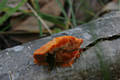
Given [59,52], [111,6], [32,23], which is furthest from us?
[111,6]

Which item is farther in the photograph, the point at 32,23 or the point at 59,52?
Answer: the point at 32,23

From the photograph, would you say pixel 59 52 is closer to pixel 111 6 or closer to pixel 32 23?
pixel 32 23

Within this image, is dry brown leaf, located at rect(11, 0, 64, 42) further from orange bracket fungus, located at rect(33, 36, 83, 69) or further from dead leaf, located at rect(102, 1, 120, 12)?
orange bracket fungus, located at rect(33, 36, 83, 69)

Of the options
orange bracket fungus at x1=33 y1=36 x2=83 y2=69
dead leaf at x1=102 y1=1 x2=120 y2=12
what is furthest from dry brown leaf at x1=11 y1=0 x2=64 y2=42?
orange bracket fungus at x1=33 y1=36 x2=83 y2=69

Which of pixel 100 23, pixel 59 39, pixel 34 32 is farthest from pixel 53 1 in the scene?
pixel 59 39

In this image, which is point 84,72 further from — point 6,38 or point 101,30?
point 6,38

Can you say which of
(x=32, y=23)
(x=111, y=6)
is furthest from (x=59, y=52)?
(x=111, y=6)

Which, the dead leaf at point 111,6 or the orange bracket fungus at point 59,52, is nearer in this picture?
the orange bracket fungus at point 59,52

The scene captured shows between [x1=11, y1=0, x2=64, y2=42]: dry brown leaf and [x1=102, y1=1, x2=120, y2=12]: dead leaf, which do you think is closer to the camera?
[x1=11, y1=0, x2=64, y2=42]: dry brown leaf

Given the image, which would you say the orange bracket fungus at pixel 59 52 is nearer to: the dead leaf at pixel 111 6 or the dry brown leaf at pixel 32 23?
the dry brown leaf at pixel 32 23

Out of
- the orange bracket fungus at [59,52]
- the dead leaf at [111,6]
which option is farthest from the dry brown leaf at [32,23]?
the orange bracket fungus at [59,52]
